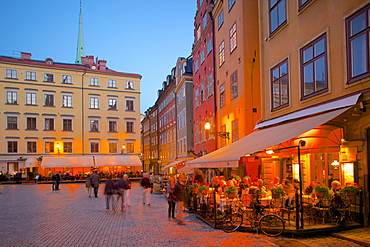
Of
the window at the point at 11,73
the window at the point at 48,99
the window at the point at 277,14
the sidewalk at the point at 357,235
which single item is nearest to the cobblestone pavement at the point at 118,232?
the sidewalk at the point at 357,235

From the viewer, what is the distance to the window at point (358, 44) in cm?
973

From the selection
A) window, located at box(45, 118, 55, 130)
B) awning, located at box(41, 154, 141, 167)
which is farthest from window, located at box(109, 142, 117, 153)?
window, located at box(45, 118, 55, 130)

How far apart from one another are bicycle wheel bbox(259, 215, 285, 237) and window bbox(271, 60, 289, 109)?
578cm

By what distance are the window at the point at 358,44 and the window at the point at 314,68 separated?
125 cm

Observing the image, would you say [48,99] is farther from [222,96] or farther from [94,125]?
[222,96]

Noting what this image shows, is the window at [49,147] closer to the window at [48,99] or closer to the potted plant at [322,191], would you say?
the window at [48,99]

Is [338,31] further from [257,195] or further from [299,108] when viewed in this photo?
[257,195]

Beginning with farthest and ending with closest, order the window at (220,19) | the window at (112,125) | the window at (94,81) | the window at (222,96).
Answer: the window at (112,125) < the window at (94,81) < the window at (220,19) < the window at (222,96)

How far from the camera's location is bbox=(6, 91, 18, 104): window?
52.0 meters

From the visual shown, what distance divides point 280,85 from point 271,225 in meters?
6.85

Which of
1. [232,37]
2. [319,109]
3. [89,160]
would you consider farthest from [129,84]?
[319,109]

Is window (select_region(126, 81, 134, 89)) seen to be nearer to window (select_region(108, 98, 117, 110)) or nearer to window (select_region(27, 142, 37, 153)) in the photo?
window (select_region(108, 98, 117, 110))

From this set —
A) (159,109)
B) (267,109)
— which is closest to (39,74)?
(159,109)

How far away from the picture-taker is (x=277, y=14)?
50.7 ft
